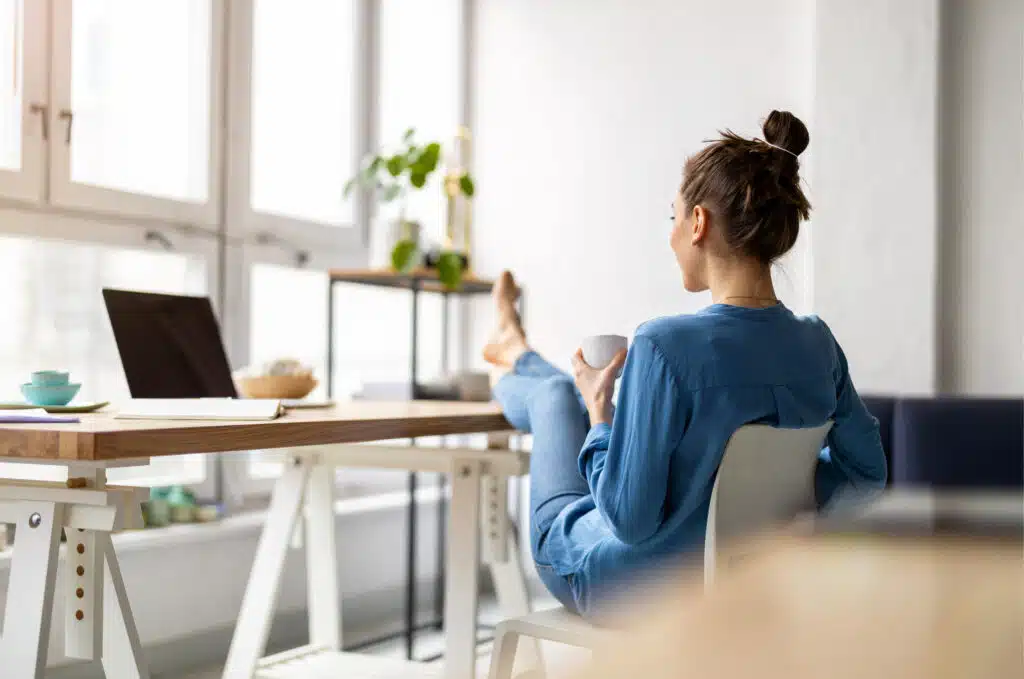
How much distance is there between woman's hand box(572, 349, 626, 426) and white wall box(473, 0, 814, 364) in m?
1.95

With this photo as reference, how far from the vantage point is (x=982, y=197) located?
10.2 ft

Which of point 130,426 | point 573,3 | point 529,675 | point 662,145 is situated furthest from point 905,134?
point 130,426

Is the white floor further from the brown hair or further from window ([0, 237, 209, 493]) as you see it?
the brown hair

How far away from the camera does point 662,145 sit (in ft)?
12.0

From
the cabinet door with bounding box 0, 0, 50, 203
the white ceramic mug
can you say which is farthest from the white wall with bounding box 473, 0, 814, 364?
the white ceramic mug

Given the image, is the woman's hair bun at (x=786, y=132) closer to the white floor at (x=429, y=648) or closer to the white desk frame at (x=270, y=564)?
the white desk frame at (x=270, y=564)

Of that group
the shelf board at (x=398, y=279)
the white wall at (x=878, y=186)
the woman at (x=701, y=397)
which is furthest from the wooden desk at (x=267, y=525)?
the white wall at (x=878, y=186)

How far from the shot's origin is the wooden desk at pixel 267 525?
4.53 feet

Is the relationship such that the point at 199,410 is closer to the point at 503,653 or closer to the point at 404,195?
the point at 503,653

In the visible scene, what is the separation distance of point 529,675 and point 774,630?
5.71 feet

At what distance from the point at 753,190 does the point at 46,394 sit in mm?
1099

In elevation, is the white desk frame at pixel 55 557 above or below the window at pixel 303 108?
below

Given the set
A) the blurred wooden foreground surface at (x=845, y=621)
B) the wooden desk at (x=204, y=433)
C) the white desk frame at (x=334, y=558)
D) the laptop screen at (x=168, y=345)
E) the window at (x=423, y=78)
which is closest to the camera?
the blurred wooden foreground surface at (x=845, y=621)

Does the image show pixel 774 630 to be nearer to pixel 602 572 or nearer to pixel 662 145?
pixel 602 572
